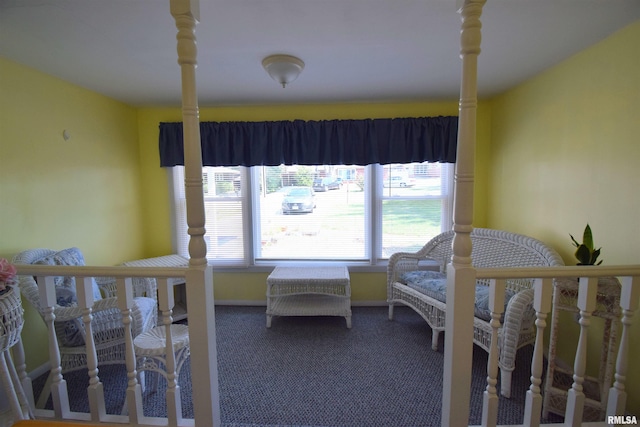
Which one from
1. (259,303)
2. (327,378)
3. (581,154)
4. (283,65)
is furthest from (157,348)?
(581,154)

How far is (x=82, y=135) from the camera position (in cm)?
244

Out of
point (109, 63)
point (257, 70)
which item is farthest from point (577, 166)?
point (109, 63)

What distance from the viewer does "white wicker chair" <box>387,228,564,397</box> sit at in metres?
1.80

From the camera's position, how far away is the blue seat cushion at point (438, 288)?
2.05m

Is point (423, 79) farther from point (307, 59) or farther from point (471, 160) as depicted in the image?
point (471, 160)

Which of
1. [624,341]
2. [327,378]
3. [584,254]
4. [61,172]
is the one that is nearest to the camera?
[624,341]

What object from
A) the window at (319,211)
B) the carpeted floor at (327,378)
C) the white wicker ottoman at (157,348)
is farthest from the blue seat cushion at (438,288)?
the white wicker ottoman at (157,348)

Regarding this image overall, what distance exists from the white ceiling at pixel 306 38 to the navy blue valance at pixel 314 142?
578mm

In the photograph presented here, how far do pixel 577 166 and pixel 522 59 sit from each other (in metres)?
0.84

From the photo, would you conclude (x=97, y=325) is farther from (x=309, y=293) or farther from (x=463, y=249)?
(x=463, y=249)

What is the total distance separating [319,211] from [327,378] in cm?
176

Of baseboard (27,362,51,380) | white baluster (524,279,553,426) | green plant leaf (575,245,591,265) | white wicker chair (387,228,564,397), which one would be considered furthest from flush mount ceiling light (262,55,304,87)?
baseboard (27,362,51,380)

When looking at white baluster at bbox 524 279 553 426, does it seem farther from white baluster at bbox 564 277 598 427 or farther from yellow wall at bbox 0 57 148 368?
yellow wall at bbox 0 57 148 368

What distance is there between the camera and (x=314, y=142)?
3070mm
